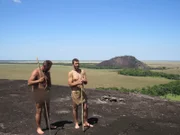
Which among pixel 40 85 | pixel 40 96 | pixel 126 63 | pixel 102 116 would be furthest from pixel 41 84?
pixel 126 63

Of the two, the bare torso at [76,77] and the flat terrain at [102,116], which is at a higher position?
the bare torso at [76,77]

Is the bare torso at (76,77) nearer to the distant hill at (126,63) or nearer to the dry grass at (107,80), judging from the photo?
the dry grass at (107,80)

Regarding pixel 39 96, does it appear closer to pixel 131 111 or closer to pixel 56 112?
pixel 56 112

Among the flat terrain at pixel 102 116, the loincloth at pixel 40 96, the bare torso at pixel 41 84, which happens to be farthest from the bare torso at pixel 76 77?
the flat terrain at pixel 102 116

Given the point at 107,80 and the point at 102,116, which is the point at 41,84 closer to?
the point at 102,116

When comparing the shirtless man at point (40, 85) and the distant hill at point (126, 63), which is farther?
the distant hill at point (126, 63)

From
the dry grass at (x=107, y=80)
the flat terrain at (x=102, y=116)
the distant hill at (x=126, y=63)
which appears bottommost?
the dry grass at (x=107, y=80)

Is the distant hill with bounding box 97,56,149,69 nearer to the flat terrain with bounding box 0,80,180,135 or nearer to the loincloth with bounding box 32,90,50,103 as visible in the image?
the flat terrain with bounding box 0,80,180,135

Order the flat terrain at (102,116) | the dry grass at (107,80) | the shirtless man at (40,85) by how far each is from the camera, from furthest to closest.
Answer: the dry grass at (107,80) → the flat terrain at (102,116) → the shirtless man at (40,85)

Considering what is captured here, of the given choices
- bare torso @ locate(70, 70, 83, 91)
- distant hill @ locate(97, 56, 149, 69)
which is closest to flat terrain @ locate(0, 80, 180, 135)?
bare torso @ locate(70, 70, 83, 91)

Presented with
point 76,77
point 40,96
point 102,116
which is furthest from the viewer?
point 102,116

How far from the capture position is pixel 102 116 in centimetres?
777

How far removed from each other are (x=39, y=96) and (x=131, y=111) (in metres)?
4.40

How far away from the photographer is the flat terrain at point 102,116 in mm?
6287
